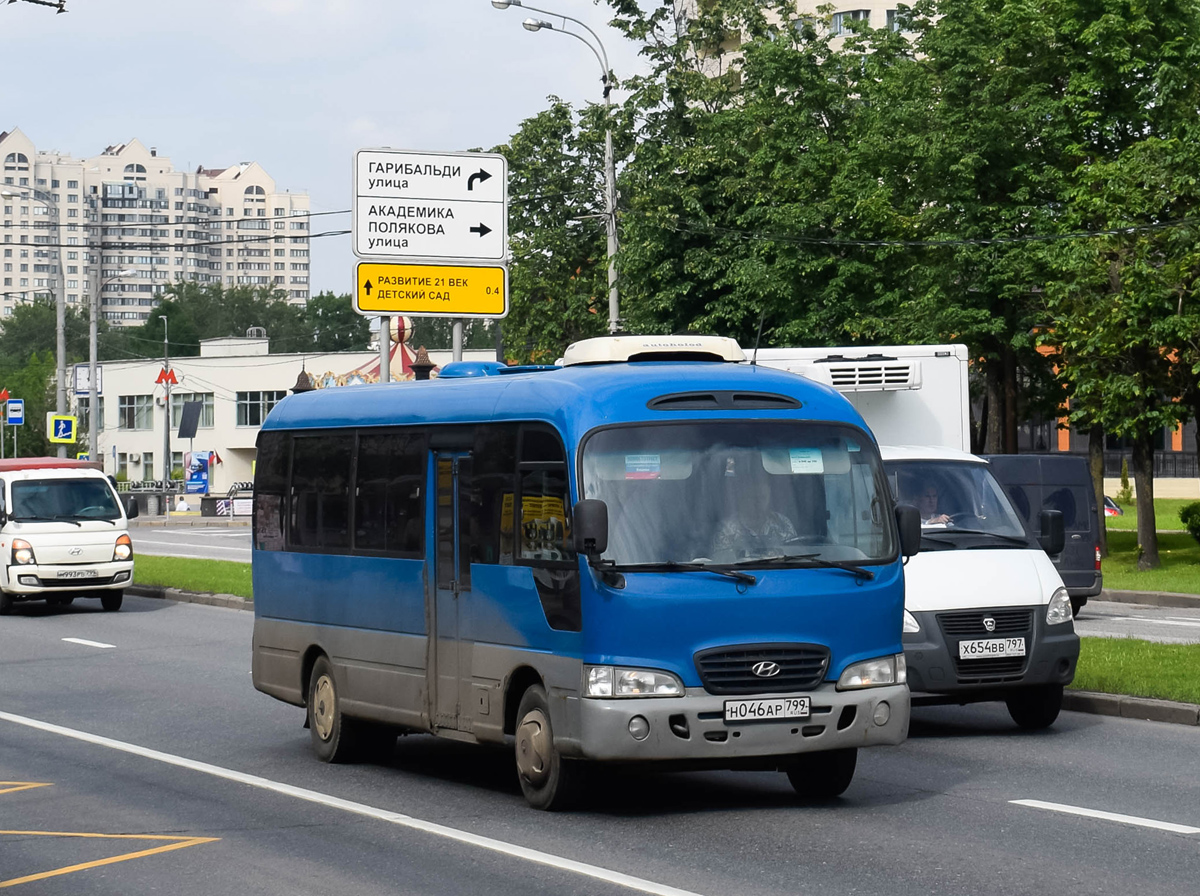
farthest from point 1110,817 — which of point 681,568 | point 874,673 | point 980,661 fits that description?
point 980,661

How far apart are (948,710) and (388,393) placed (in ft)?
17.3

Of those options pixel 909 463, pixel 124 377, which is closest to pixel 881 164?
pixel 909 463

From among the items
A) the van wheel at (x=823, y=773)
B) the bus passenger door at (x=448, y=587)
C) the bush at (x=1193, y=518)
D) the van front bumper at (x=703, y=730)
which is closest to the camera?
the van front bumper at (x=703, y=730)

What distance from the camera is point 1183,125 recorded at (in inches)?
1335

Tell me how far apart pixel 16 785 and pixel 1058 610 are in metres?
6.70

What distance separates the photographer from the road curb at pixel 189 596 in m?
26.6

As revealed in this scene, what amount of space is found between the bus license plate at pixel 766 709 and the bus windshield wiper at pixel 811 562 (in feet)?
2.28

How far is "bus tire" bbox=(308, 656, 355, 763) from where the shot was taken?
Result: 11.4 meters

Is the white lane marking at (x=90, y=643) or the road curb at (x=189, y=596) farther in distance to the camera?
the road curb at (x=189, y=596)

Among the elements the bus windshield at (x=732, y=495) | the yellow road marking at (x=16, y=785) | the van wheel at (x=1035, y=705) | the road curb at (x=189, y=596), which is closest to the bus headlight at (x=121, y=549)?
the road curb at (x=189, y=596)

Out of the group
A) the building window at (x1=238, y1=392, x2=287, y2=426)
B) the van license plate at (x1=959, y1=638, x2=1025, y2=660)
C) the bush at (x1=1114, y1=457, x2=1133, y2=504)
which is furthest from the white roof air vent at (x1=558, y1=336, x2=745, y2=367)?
the building window at (x1=238, y1=392, x2=287, y2=426)

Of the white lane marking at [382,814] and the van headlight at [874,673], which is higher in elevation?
the van headlight at [874,673]

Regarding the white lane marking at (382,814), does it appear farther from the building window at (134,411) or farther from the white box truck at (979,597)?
the building window at (134,411)

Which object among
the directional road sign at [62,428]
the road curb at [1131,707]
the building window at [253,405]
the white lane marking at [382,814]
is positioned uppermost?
the building window at [253,405]
